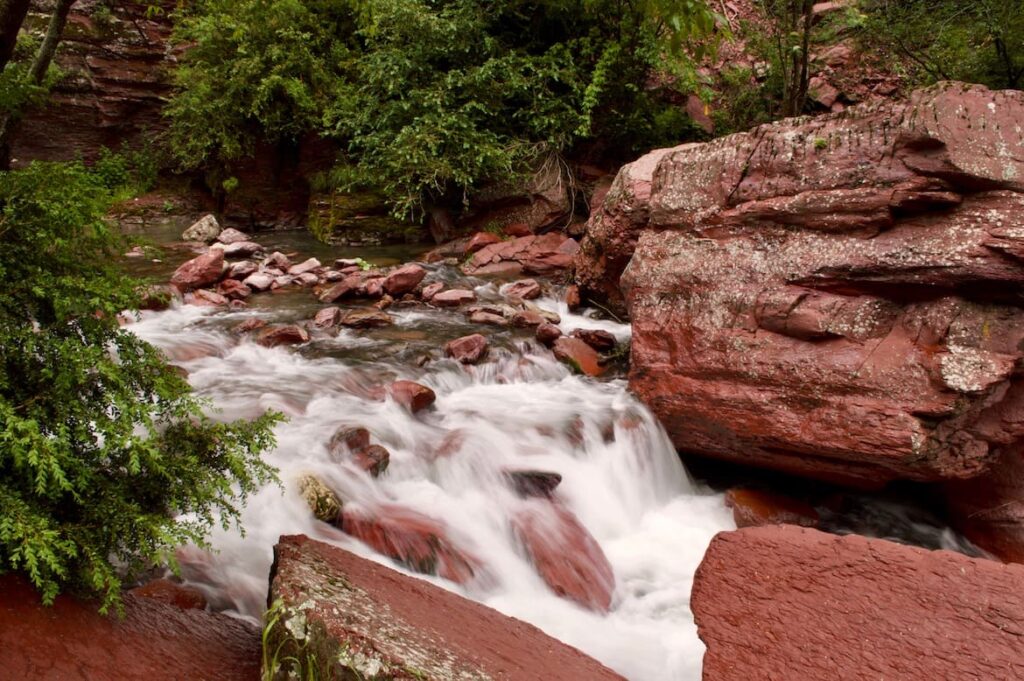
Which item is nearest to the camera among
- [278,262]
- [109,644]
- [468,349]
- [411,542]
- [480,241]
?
[109,644]

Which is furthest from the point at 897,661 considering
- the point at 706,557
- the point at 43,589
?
the point at 43,589

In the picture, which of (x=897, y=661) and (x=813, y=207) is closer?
(x=897, y=661)

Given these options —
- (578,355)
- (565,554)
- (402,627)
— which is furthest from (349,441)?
(578,355)

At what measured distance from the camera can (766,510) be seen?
14.7ft

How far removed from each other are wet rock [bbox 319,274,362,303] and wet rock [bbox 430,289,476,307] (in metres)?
1.06

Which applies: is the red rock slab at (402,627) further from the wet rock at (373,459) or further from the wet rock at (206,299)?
the wet rock at (206,299)

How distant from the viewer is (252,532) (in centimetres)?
326

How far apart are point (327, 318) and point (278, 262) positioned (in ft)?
10.4

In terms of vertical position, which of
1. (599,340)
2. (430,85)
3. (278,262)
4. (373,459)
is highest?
(430,85)

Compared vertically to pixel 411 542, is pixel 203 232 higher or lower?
higher

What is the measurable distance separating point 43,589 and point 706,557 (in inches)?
94.4

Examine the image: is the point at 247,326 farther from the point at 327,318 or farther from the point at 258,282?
the point at 258,282

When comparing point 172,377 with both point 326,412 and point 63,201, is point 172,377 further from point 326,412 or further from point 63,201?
point 326,412

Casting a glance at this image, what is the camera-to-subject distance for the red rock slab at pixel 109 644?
→ 1657 millimetres
